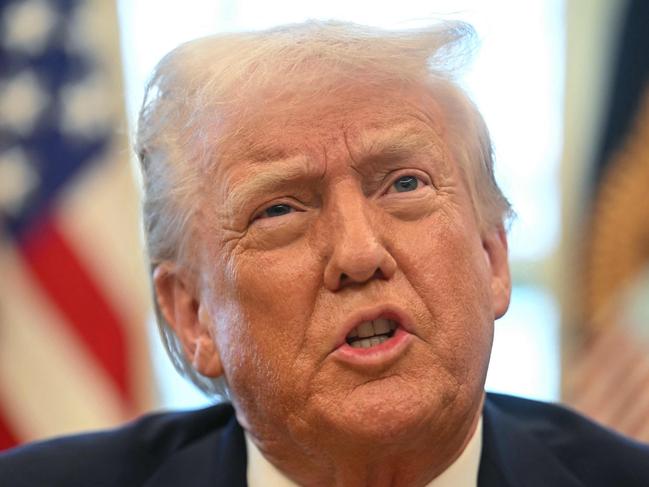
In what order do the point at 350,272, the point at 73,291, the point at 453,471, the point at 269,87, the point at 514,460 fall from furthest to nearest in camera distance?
1. the point at 73,291
2. the point at 514,460
3. the point at 453,471
4. the point at 269,87
5. the point at 350,272

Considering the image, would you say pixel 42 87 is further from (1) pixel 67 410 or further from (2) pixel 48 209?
(1) pixel 67 410

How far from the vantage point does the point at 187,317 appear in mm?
1887

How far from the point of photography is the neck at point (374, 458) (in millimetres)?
1598

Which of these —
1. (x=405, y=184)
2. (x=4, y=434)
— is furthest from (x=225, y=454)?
(x=4, y=434)

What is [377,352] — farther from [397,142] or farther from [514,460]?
[514,460]

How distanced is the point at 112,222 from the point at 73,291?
0.86ft

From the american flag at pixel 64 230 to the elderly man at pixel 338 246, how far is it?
1.38 meters

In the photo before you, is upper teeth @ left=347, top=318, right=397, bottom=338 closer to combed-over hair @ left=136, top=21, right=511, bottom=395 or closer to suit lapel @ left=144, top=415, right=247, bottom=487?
combed-over hair @ left=136, top=21, right=511, bottom=395

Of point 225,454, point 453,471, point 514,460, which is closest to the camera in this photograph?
point 453,471

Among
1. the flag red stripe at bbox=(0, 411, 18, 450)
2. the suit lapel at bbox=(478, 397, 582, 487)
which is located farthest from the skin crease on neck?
the flag red stripe at bbox=(0, 411, 18, 450)

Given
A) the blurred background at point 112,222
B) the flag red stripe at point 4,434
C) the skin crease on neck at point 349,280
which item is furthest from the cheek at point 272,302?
the flag red stripe at point 4,434

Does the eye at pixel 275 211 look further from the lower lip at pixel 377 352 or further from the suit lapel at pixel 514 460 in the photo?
the suit lapel at pixel 514 460

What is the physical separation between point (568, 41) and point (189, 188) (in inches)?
92.8

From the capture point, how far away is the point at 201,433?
217cm
